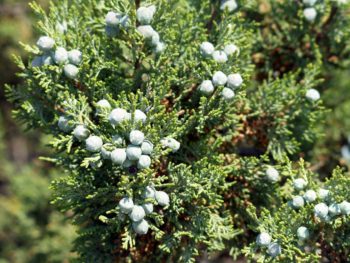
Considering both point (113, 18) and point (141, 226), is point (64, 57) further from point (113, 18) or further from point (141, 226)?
point (141, 226)

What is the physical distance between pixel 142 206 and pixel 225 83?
45cm

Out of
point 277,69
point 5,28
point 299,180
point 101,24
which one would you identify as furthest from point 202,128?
point 5,28

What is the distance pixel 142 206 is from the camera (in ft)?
4.41

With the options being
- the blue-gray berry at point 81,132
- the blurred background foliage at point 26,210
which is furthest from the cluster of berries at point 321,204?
the blurred background foliage at point 26,210

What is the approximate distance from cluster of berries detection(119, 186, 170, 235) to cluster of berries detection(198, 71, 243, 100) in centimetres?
35

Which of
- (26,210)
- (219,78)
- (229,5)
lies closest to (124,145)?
(219,78)

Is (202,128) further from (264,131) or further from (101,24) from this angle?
(101,24)

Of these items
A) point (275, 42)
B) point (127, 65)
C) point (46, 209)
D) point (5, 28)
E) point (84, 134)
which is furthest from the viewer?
point (5, 28)

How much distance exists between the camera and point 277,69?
2.00 meters

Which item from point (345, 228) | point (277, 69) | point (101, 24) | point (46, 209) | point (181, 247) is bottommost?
point (46, 209)

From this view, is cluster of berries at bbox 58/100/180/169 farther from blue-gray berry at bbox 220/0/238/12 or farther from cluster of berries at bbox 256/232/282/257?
blue-gray berry at bbox 220/0/238/12

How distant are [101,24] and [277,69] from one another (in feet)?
2.57

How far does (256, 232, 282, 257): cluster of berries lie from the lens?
55.3 inches

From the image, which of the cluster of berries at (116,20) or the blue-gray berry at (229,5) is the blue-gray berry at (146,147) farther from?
the blue-gray berry at (229,5)
